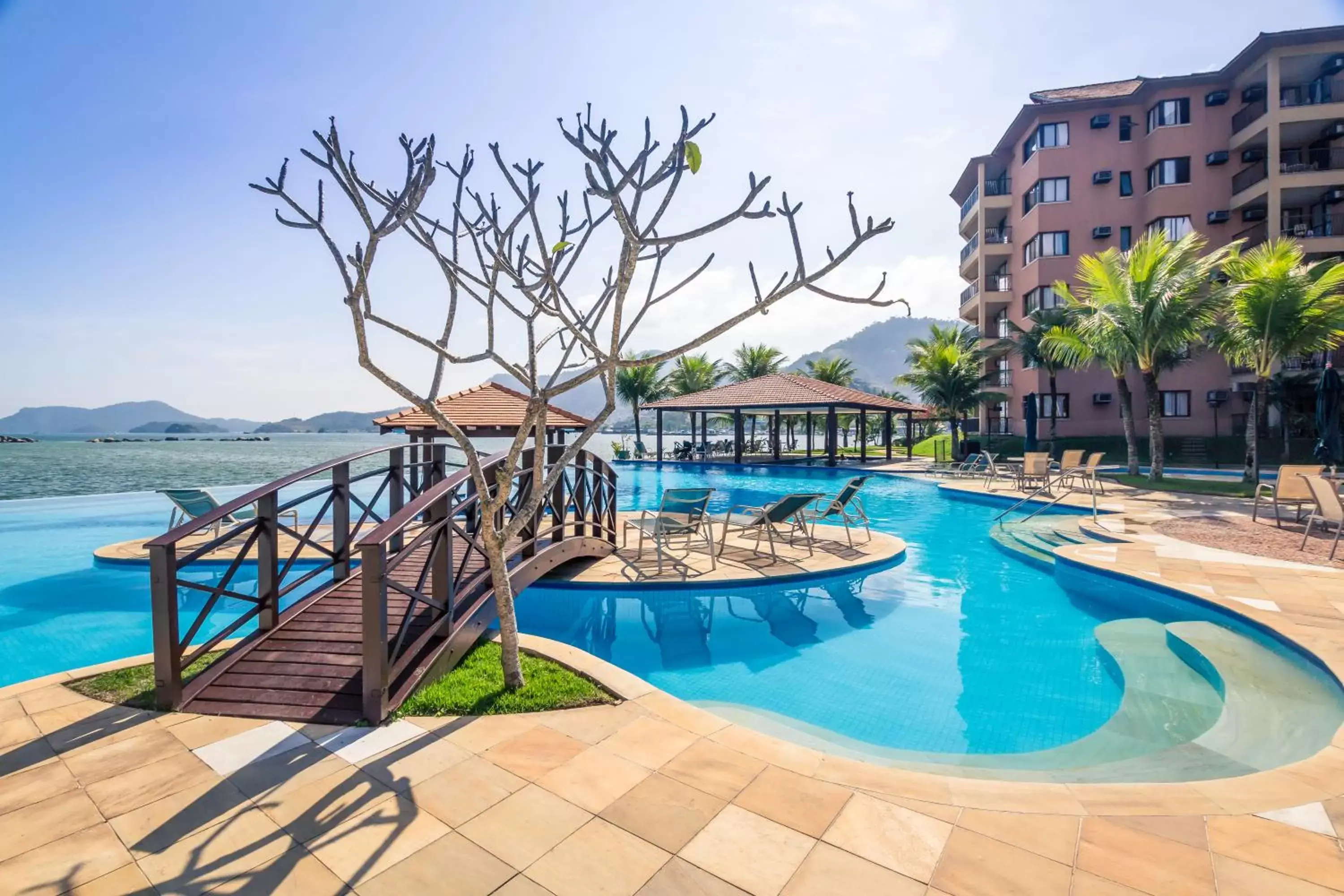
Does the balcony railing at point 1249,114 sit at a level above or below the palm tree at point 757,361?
above

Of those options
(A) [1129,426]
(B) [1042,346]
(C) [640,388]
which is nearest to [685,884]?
(A) [1129,426]

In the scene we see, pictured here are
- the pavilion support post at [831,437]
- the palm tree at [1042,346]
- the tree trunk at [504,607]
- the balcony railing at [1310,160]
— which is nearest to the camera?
the tree trunk at [504,607]

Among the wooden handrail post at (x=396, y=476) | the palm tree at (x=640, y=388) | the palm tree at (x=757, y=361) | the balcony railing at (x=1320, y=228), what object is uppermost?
the balcony railing at (x=1320, y=228)

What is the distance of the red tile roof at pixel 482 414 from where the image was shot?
29.4 ft

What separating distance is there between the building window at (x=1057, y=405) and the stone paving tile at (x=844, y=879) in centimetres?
2787

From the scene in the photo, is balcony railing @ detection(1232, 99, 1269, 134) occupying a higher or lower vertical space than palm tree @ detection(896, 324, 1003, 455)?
higher

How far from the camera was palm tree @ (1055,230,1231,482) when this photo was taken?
49.5 feet

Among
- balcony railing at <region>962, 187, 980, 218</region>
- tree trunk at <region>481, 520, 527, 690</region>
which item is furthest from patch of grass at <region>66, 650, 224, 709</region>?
balcony railing at <region>962, 187, 980, 218</region>

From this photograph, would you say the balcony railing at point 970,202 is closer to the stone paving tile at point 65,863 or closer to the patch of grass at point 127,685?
the patch of grass at point 127,685

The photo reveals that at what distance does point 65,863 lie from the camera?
2248 millimetres

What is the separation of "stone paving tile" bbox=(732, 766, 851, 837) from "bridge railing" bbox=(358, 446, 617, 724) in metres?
2.02

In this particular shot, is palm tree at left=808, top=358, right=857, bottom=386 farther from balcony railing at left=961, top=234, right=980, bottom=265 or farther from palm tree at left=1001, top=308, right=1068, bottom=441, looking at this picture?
palm tree at left=1001, top=308, right=1068, bottom=441

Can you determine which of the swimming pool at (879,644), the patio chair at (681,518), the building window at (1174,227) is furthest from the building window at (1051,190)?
the patio chair at (681,518)

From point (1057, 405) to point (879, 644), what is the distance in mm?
24997
